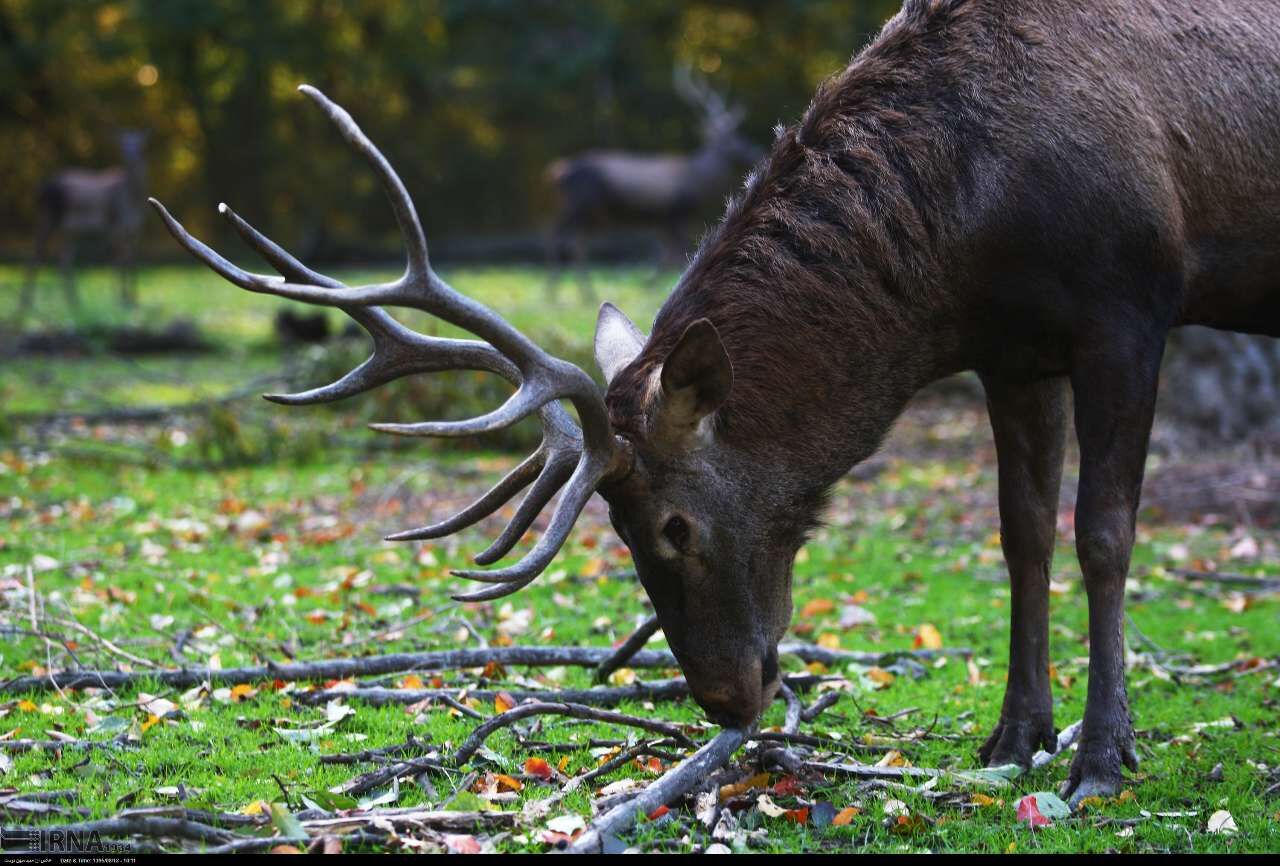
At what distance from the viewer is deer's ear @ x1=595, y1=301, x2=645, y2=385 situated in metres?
4.38

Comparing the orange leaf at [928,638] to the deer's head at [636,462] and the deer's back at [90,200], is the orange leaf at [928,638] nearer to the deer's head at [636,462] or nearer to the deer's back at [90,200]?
the deer's head at [636,462]

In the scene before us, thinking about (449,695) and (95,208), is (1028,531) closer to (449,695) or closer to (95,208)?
(449,695)

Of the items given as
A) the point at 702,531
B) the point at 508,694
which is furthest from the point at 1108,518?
the point at 508,694

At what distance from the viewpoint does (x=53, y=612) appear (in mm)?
A: 5879

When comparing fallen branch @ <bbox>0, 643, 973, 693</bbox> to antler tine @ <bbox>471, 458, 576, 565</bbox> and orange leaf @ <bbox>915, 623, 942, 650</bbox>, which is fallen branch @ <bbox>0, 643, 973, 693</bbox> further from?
antler tine @ <bbox>471, 458, 576, 565</bbox>

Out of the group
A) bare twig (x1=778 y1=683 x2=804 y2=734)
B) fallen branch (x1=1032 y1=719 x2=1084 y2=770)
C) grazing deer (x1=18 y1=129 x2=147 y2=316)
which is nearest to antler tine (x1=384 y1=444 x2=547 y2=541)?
bare twig (x1=778 y1=683 x2=804 y2=734)

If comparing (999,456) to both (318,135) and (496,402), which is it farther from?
(318,135)

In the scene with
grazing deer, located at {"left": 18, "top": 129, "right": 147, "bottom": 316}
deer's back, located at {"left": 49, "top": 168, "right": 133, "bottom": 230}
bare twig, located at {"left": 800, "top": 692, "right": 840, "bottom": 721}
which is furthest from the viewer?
deer's back, located at {"left": 49, "top": 168, "right": 133, "bottom": 230}

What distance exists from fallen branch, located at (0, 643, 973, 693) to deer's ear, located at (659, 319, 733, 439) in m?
1.42

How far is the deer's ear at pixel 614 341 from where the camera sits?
14.4 feet

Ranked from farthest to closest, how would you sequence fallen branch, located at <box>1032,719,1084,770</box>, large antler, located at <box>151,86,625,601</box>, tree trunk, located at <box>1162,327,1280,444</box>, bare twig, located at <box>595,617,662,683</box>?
tree trunk, located at <box>1162,327,1280,444</box> → bare twig, located at <box>595,617,662,683</box> → fallen branch, located at <box>1032,719,1084,770</box> → large antler, located at <box>151,86,625,601</box>

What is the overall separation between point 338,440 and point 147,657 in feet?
18.8

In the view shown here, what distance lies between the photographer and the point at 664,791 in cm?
366

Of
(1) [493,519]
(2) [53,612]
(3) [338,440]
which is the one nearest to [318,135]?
(3) [338,440]
